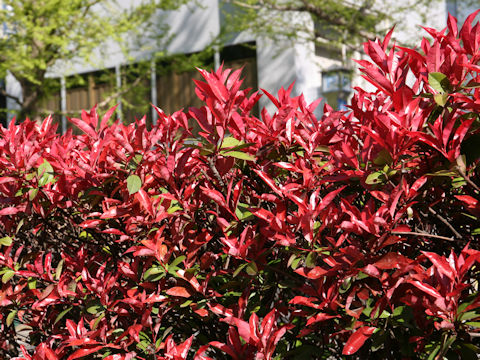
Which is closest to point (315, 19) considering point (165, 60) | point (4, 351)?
point (165, 60)

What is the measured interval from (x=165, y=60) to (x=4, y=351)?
1321cm

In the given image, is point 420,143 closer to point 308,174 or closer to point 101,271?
point 308,174

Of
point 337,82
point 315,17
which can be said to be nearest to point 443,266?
point 337,82

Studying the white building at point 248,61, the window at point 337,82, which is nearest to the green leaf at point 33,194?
the white building at point 248,61

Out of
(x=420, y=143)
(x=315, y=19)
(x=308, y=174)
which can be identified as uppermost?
(x=315, y=19)

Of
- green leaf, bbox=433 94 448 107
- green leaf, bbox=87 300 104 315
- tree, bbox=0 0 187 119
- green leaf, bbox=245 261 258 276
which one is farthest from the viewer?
tree, bbox=0 0 187 119

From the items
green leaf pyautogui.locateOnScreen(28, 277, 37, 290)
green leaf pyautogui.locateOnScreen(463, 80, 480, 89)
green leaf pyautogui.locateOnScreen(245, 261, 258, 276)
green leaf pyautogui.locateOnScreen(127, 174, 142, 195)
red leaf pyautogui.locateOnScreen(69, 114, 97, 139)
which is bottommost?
green leaf pyautogui.locateOnScreen(28, 277, 37, 290)

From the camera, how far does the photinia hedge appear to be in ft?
4.75

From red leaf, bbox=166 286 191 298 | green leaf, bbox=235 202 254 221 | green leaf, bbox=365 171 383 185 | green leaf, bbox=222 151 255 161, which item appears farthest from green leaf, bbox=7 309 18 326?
green leaf, bbox=365 171 383 185

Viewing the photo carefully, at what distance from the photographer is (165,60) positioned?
592 inches

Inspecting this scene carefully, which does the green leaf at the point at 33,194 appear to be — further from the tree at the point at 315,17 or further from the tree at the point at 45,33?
the tree at the point at 315,17

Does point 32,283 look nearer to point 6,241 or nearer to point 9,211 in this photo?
point 6,241

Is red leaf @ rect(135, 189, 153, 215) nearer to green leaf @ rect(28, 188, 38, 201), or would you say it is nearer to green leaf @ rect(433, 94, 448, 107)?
green leaf @ rect(28, 188, 38, 201)

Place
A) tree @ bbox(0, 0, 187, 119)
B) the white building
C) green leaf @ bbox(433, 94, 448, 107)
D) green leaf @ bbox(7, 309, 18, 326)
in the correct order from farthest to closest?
the white building
tree @ bbox(0, 0, 187, 119)
green leaf @ bbox(7, 309, 18, 326)
green leaf @ bbox(433, 94, 448, 107)
